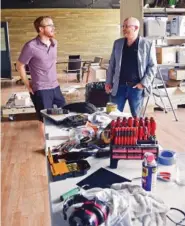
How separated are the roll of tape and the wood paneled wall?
963 centimetres

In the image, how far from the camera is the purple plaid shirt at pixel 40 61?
295cm

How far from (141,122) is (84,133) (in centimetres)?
43

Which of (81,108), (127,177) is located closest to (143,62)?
(81,108)

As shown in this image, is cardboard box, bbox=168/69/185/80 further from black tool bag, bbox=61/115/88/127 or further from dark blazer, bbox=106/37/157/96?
black tool bag, bbox=61/115/88/127

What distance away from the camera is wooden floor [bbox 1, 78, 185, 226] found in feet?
8.02

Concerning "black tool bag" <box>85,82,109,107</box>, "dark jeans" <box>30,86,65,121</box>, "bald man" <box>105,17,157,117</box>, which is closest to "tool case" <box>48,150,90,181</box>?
"dark jeans" <box>30,86,65,121</box>

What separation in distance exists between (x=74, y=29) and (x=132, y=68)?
8171 millimetres

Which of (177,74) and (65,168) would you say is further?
(177,74)

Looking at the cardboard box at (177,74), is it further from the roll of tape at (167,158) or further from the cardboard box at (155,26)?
the roll of tape at (167,158)

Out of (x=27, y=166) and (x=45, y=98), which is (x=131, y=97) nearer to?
(x=45, y=98)

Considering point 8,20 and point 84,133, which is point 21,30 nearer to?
point 8,20

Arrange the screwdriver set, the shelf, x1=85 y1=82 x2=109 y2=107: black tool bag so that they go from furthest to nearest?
the shelf < x1=85 y1=82 x2=109 y2=107: black tool bag < the screwdriver set

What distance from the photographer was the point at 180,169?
1.64 meters

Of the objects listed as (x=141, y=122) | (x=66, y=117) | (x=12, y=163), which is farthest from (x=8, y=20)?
(x=141, y=122)
